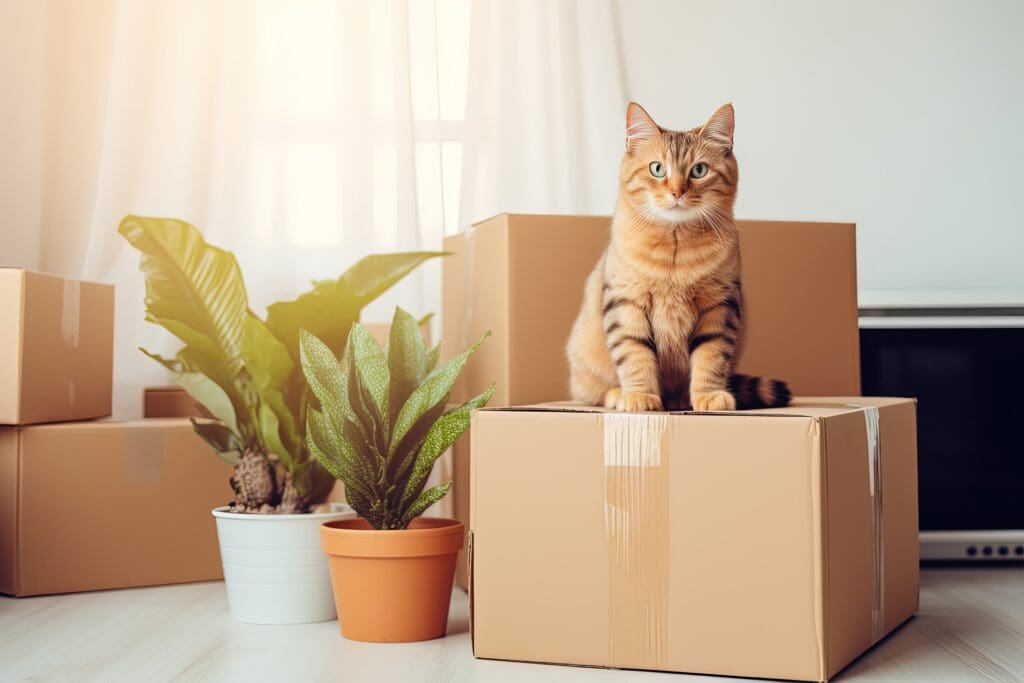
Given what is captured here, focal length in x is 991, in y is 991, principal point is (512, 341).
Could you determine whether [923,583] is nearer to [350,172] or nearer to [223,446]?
[223,446]

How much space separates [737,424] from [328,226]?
1.23 m

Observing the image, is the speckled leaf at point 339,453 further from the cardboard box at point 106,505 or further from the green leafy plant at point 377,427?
the cardboard box at point 106,505

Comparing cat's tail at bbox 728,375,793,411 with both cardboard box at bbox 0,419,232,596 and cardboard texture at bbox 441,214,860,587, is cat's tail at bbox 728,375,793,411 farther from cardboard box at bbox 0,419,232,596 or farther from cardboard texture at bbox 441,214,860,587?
→ cardboard box at bbox 0,419,232,596

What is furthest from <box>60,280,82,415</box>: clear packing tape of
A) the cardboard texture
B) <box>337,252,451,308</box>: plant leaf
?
the cardboard texture

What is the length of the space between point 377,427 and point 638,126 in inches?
19.2

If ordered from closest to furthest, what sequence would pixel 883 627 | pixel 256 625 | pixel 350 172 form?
pixel 883 627 → pixel 256 625 → pixel 350 172

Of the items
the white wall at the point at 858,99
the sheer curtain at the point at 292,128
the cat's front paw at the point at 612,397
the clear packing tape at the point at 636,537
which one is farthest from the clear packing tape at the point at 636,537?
the white wall at the point at 858,99

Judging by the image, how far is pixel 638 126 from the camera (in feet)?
3.92

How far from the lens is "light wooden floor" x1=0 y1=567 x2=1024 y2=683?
1066 mm

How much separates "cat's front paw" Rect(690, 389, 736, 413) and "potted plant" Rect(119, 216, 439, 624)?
465mm

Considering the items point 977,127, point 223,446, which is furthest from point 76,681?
point 977,127

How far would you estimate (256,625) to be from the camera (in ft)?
4.36

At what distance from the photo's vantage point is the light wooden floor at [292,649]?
3.50ft

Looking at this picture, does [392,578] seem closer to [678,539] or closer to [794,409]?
[678,539]
